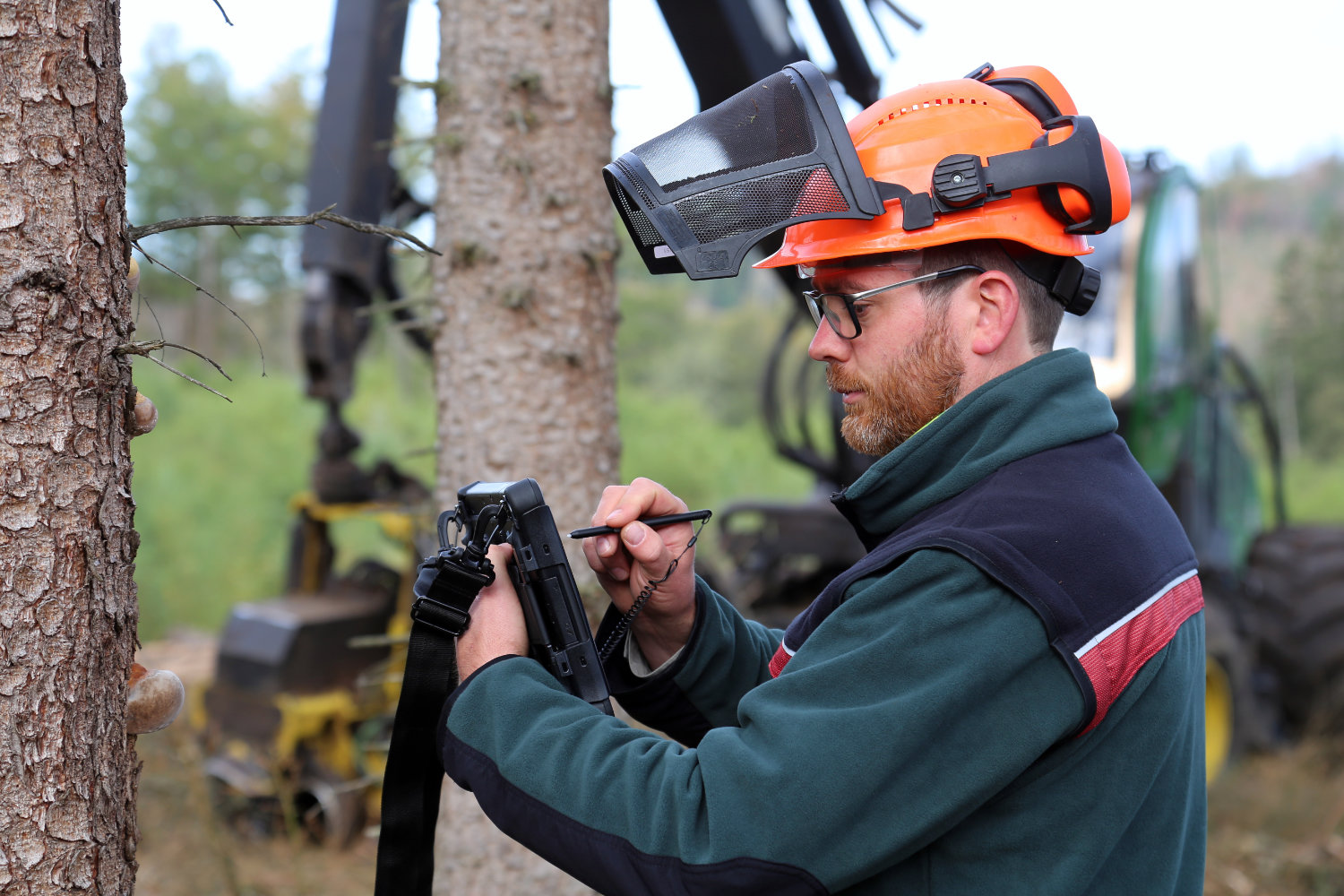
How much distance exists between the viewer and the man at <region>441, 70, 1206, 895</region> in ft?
4.04

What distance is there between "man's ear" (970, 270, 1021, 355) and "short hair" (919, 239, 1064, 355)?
0.02m

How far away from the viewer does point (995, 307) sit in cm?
Answer: 158

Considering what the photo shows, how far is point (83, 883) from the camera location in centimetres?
145

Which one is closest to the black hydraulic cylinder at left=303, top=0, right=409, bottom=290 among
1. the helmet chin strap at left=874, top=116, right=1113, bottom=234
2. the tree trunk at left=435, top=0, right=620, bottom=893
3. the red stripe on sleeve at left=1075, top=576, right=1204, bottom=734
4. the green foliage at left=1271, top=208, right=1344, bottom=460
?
the tree trunk at left=435, top=0, right=620, bottom=893

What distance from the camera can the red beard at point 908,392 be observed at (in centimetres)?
158

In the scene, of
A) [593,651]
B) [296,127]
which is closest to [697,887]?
[593,651]

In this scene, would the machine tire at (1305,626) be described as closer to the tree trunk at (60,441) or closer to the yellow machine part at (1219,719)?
the yellow machine part at (1219,719)

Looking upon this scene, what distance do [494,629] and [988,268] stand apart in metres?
0.89

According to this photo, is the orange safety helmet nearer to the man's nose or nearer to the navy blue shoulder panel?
the man's nose

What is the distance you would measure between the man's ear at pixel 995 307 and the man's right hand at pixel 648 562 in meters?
0.54

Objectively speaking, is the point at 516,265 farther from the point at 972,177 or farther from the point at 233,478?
the point at 233,478

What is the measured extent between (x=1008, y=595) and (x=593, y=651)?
0.63m

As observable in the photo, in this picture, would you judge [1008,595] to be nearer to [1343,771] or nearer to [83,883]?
[83,883]

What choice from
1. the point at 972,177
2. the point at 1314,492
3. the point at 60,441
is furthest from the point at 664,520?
the point at 1314,492
